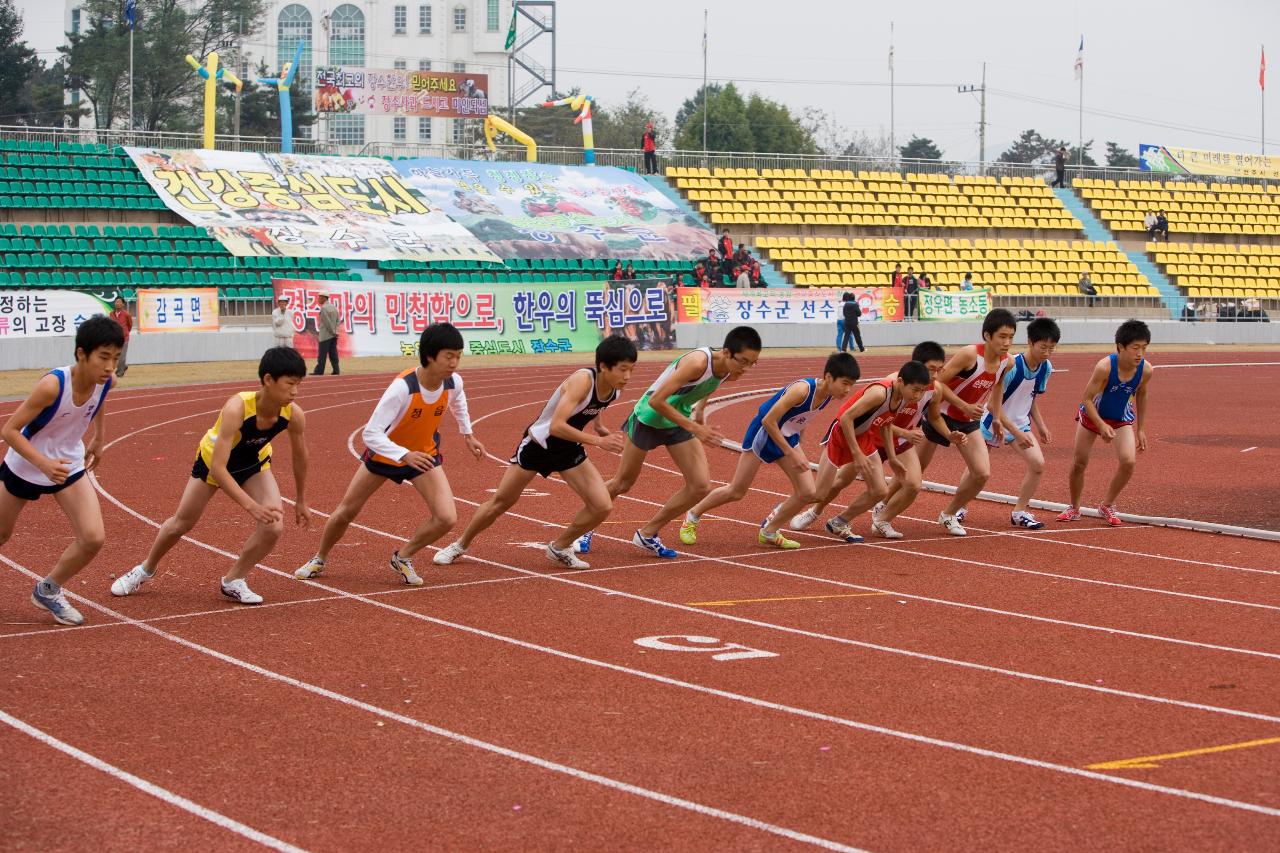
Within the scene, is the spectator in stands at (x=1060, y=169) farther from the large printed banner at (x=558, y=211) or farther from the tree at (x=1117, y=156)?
the tree at (x=1117, y=156)

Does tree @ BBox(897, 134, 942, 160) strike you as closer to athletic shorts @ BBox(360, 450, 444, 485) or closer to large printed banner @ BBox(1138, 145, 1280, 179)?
large printed banner @ BBox(1138, 145, 1280, 179)

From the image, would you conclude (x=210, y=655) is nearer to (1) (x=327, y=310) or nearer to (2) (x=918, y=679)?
(2) (x=918, y=679)

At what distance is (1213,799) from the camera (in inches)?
200

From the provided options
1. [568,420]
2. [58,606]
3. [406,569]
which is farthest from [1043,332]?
[58,606]

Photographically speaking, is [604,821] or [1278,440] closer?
[604,821]

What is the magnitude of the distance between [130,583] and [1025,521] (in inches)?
252

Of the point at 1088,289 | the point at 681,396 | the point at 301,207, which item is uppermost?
the point at 301,207

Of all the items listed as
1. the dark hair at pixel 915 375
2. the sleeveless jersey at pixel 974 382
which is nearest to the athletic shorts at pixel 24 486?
the dark hair at pixel 915 375

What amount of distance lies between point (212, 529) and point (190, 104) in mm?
63535

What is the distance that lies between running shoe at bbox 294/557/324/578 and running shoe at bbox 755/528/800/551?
309 cm

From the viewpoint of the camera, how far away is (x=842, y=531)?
424 inches

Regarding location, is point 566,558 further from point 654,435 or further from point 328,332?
point 328,332

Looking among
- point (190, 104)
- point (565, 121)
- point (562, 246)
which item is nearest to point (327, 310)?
point (562, 246)

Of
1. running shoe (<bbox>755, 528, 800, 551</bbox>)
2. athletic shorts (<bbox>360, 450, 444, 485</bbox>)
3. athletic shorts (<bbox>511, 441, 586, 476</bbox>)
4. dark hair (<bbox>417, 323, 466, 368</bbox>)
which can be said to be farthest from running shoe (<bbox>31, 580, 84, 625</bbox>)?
running shoe (<bbox>755, 528, 800, 551</bbox>)
